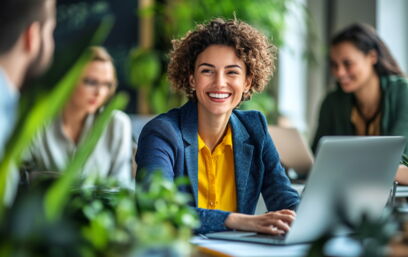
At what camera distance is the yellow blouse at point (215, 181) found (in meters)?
Answer: 2.13

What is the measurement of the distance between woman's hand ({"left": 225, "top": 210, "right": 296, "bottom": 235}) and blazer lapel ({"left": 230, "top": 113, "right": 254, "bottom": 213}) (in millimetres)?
339

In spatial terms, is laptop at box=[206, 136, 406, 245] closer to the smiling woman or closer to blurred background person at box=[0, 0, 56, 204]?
the smiling woman

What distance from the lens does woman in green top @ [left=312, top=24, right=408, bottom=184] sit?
11.2 ft

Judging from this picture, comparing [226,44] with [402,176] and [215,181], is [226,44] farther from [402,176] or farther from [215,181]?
[402,176]

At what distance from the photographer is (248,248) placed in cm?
147

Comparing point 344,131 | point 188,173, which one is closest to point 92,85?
point 344,131

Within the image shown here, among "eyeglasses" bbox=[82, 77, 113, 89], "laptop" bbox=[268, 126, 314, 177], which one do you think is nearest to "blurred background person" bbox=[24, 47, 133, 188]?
"eyeglasses" bbox=[82, 77, 113, 89]

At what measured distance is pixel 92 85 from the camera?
11.6 ft

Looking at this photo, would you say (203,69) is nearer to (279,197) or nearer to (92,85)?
(279,197)

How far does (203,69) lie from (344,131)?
152cm

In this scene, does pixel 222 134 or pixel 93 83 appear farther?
pixel 93 83

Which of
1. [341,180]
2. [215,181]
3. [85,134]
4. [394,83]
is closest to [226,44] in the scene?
[215,181]

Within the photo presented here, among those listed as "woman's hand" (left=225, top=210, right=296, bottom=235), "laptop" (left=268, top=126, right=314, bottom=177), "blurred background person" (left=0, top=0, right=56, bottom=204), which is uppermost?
"blurred background person" (left=0, top=0, right=56, bottom=204)

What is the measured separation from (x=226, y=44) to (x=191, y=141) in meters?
0.34
